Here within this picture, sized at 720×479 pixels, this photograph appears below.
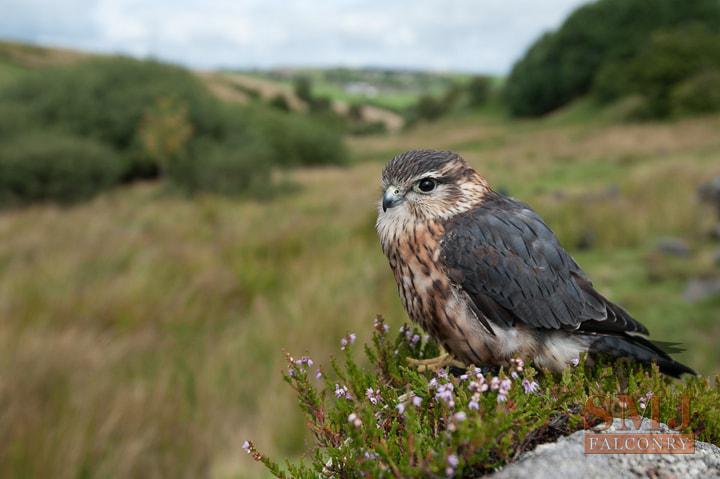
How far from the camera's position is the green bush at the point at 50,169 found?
17.6 m

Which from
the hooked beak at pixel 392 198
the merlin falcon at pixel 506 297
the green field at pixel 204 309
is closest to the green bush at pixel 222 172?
the green field at pixel 204 309

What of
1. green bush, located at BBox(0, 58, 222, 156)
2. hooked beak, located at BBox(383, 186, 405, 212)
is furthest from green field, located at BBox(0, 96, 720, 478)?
green bush, located at BBox(0, 58, 222, 156)

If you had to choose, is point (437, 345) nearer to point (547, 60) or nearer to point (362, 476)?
point (362, 476)

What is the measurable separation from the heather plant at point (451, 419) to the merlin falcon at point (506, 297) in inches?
17.5

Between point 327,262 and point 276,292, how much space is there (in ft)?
3.84

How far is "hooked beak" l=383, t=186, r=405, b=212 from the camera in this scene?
8.95 ft

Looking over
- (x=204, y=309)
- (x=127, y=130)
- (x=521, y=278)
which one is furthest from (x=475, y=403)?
(x=127, y=130)

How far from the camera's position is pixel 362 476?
153 cm

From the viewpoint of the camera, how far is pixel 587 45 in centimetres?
5431

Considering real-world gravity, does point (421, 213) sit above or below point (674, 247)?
above

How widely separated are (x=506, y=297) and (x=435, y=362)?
0.43 meters

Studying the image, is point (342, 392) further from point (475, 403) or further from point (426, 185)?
point (426, 185)

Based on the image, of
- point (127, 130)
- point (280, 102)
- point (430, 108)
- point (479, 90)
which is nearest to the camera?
point (127, 130)

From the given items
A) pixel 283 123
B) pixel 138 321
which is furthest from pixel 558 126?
pixel 138 321
